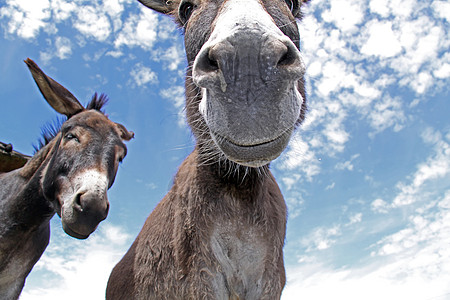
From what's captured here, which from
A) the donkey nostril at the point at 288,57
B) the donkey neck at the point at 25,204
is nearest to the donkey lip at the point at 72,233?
the donkey neck at the point at 25,204

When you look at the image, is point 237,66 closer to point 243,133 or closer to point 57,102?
point 243,133

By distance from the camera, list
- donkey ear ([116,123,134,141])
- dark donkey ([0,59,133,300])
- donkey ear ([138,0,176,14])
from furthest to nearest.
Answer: donkey ear ([116,123,134,141]) < donkey ear ([138,0,176,14]) < dark donkey ([0,59,133,300])

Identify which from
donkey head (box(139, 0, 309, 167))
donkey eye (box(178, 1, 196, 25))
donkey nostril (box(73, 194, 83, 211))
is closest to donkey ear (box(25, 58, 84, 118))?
donkey nostril (box(73, 194, 83, 211))

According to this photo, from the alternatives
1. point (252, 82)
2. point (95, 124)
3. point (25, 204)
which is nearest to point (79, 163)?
point (95, 124)

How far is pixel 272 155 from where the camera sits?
2021 millimetres

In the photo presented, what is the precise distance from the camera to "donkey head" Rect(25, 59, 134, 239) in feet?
12.3

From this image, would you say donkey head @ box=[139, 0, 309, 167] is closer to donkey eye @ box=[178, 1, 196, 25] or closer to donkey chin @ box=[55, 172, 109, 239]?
donkey eye @ box=[178, 1, 196, 25]

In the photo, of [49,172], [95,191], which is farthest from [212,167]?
[49,172]

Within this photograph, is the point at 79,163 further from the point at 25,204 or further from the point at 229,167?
the point at 229,167

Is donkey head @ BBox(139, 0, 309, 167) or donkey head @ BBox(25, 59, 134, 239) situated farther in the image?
donkey head @ BBox(25, 59, 134, 239)

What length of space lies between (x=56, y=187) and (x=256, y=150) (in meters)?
3.39

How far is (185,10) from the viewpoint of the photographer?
348 cm

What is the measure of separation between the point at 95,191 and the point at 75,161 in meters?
0.77

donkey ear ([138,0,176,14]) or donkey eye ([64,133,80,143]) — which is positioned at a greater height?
donkey ear ([138,0,176,14])
